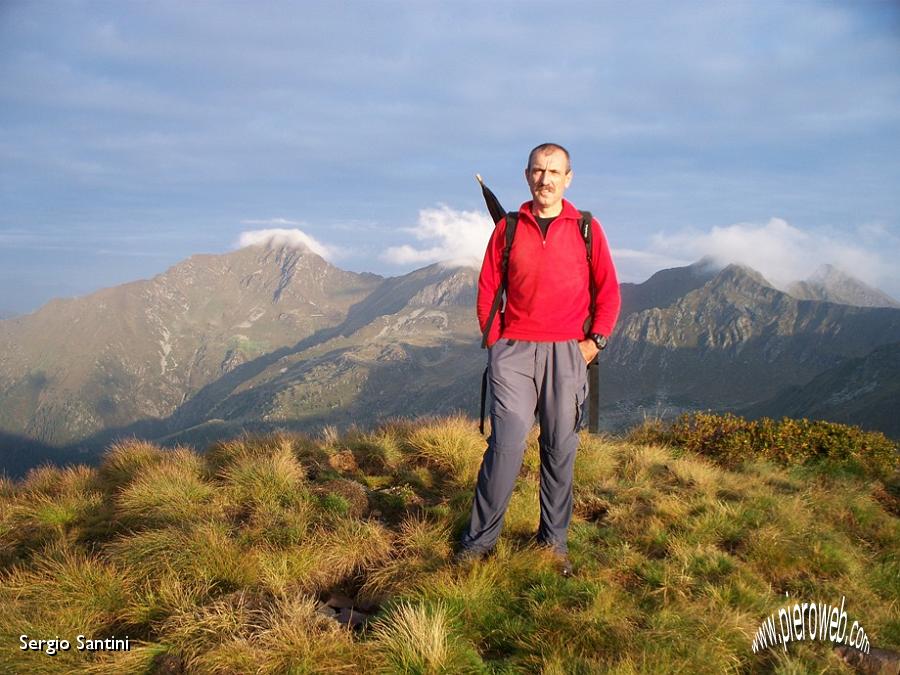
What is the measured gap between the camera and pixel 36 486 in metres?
7.77

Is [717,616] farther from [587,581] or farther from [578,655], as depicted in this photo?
[578,655]

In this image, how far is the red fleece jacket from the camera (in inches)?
201

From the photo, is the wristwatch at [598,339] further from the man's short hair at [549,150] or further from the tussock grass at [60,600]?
the tussock grass at [60,600]

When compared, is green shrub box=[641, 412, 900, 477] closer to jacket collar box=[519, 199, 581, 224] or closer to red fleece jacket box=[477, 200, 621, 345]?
red fleece jacket box=[477, 200, 621, 345]

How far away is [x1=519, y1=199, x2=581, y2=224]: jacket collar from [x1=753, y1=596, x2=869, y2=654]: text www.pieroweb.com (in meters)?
3.72

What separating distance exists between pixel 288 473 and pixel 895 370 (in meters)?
233

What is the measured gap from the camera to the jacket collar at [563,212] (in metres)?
5.11

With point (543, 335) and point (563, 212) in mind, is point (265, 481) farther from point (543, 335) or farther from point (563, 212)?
point (563, 212)

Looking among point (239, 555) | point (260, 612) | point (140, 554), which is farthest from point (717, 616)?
point (140, 554)

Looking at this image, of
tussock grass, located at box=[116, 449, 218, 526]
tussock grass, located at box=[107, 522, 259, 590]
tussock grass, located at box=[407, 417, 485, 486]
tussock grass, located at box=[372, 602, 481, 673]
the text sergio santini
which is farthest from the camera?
tussock grass, located at box=[407, 417, 485, 486]

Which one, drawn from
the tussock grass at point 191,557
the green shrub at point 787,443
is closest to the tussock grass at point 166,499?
the tussock grass at point 191,557

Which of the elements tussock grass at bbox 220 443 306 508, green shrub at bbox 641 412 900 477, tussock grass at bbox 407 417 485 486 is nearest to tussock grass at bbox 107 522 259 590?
tussock grass at bbox 220 443 306 508

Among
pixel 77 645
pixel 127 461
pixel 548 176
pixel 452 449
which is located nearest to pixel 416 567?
pixel 77 645

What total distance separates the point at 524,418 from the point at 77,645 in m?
3.91
